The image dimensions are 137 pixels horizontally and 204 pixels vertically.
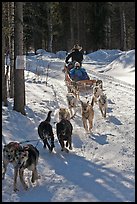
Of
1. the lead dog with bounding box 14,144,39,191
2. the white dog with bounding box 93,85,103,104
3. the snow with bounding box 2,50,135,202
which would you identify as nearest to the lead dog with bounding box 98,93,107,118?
the snow with bounding box 2,50,135,202

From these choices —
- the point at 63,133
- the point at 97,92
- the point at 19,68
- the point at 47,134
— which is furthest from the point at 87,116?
the point at 97,92

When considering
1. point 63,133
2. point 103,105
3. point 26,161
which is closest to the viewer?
point 26,161

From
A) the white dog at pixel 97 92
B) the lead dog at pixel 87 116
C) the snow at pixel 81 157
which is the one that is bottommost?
the snow at pixel 81 157

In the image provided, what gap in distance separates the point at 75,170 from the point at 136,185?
1.20 m

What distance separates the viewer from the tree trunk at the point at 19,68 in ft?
31.6

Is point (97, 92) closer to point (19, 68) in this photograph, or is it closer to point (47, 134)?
point (19, 68)

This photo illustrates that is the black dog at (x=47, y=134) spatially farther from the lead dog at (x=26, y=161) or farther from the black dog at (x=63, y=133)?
the lead dog at (x=26, y=161)

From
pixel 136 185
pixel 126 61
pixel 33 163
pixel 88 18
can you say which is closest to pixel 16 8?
pixel 33 163

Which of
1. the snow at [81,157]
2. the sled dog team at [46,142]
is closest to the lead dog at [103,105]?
the sled dog team at [46,142]

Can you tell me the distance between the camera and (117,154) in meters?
7.41

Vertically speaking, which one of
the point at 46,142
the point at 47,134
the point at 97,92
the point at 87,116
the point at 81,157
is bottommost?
the point at 81,157

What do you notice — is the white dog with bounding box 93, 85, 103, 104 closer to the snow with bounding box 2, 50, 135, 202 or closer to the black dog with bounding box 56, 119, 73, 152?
the snow with bounding box 2, 50, 135, 202

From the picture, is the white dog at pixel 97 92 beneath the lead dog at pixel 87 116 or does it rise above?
above

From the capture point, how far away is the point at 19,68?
9766 millimetres
